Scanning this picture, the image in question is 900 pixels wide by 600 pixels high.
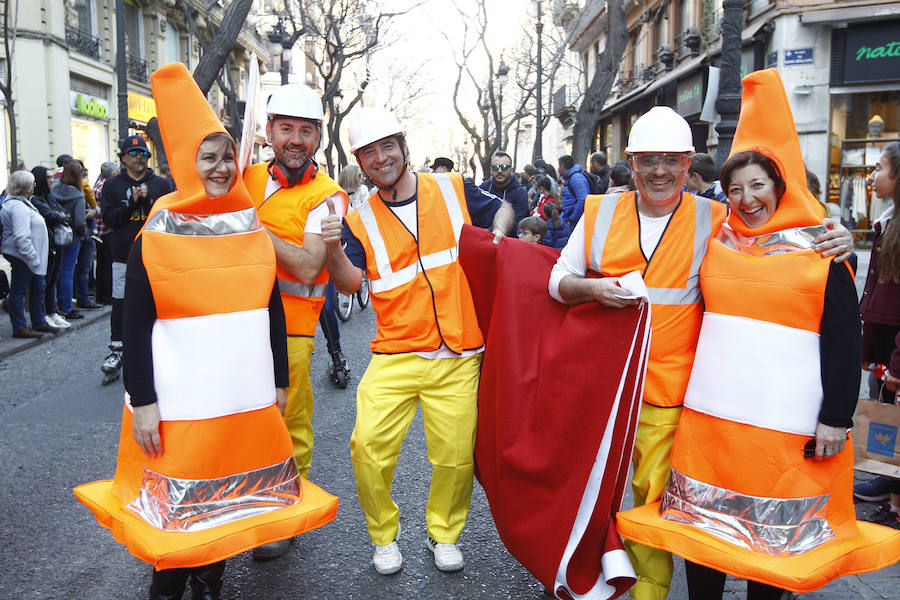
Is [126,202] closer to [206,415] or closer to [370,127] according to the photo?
[370,127]

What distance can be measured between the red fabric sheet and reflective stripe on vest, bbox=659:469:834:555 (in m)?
0.38

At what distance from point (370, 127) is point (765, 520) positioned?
2311 millimetres

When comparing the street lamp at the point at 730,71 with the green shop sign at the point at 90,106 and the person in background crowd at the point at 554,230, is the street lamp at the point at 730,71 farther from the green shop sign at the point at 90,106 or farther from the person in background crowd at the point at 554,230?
the green shop sign at the point at 90,106

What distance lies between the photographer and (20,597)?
348 centimetres

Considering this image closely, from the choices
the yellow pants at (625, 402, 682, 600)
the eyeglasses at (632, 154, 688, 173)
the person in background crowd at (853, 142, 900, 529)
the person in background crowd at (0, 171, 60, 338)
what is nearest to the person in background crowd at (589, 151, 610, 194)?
the person in background crowd at (853, 142, 900, 529)

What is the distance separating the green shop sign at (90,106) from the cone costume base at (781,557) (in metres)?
23.4

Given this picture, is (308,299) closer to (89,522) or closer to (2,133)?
(89,522)

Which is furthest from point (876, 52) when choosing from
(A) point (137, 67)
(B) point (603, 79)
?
(A) point (137, 67)

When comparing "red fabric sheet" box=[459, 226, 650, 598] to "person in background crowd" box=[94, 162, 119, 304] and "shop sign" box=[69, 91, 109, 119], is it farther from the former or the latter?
"shop sign" box=[69, 91, 109, 119]

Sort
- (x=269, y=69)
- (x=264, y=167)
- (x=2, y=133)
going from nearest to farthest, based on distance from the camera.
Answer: (x=264, y=167) < (x=2, y=133) < (x=269, y=69)

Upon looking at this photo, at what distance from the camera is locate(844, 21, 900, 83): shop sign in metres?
17.3

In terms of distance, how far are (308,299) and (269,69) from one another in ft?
178

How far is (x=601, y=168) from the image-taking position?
38.4ft

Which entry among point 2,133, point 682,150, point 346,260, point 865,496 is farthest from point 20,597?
point 2,133
